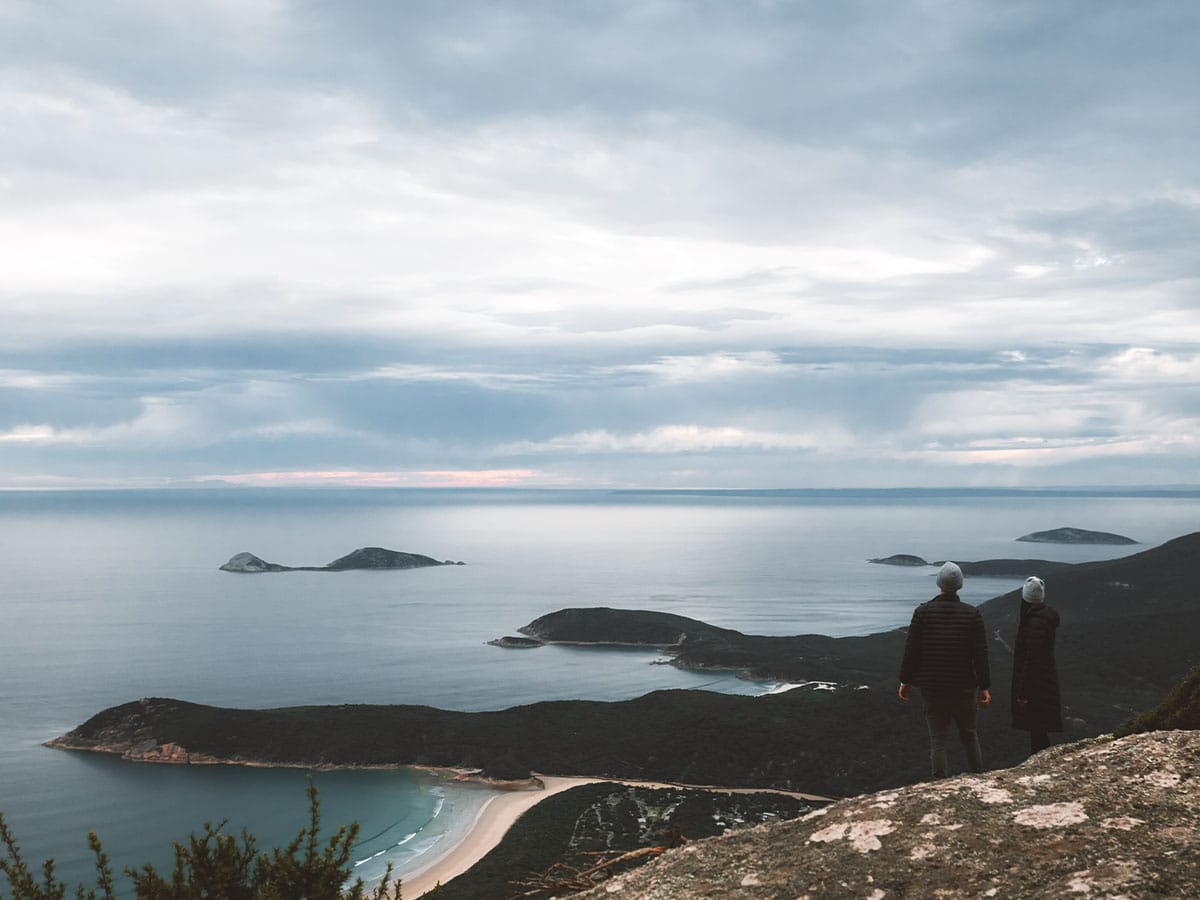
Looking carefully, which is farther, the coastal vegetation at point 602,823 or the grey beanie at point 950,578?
the coastal vegetation at point 602,823

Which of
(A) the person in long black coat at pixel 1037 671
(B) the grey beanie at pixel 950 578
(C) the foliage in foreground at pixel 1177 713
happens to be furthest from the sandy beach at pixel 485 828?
(B) the grey beanie at pixel 950 578

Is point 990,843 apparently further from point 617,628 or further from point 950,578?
point 617,628

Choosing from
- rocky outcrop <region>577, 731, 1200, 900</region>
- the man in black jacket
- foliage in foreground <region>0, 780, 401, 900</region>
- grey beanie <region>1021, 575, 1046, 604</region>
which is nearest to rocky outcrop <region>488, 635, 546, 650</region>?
grey beanie <region>1021, 575, 1046, 604</region>

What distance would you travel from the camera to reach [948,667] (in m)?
12.4

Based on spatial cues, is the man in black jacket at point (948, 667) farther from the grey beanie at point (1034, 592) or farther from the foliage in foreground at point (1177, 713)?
the foliage in foreground at point (1177, 713)

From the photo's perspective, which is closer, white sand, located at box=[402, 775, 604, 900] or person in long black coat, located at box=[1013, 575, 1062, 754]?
person in long black coat, located at box=[1013, 575, 1062, 754]

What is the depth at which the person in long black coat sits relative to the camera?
13.8 meters

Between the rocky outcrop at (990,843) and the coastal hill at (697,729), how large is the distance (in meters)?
69.7

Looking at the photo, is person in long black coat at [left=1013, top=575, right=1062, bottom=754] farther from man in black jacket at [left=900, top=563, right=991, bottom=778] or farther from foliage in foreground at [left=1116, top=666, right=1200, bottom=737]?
man in black jacket at [left=900, top=563, right=991, bottom=778]

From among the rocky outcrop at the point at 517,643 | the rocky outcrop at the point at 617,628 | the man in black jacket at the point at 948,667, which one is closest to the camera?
the man in black jacket at the point at 948,667

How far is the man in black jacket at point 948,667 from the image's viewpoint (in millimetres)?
12266

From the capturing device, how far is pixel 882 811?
720 cm

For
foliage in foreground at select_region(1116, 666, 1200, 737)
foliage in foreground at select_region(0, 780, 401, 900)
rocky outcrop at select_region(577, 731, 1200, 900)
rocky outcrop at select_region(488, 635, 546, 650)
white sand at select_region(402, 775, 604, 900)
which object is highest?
rocky outcrop at select_region(577, 731, 1200, 900)

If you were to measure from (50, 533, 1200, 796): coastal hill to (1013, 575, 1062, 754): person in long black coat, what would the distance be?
62.1 m
